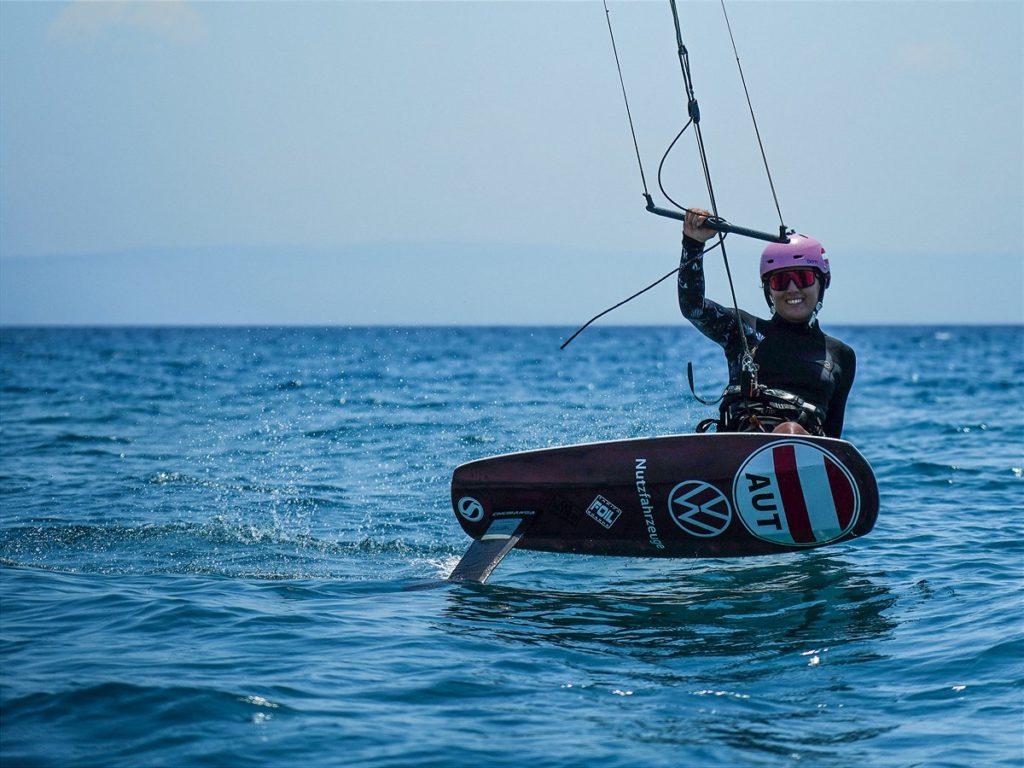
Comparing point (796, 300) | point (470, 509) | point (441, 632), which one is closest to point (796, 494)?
point (796, 300)

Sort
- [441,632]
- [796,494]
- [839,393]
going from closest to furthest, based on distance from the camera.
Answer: [441,632]
[796,494]
[839,393]

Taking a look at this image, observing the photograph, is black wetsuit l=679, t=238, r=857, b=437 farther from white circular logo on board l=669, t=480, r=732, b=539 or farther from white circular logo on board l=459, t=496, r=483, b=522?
white circular logo on board l=459, t=496, r=483, b=522

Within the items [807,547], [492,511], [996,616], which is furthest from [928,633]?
[492,511]

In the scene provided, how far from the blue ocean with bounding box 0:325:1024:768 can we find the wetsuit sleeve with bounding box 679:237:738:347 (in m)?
1.64

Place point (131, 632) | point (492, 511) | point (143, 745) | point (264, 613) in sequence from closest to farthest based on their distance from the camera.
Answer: point (143, 745) → point (131, 632) → point (264, 613) → point (492, 511)

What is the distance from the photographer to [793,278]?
7164 mm

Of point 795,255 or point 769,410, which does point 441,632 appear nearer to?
point 769,410

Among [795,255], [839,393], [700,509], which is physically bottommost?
[700,509]

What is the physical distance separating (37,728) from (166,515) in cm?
506

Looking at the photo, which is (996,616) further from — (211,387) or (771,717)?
(211,387)

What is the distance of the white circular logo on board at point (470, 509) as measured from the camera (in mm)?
7617

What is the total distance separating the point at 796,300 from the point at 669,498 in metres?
1.48

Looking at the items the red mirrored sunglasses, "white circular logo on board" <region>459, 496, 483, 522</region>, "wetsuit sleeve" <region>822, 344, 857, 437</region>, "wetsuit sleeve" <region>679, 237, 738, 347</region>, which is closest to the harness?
"wetsuit sleeve" <region>822, 344, 857, 437</region>

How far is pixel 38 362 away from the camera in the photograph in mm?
42500
